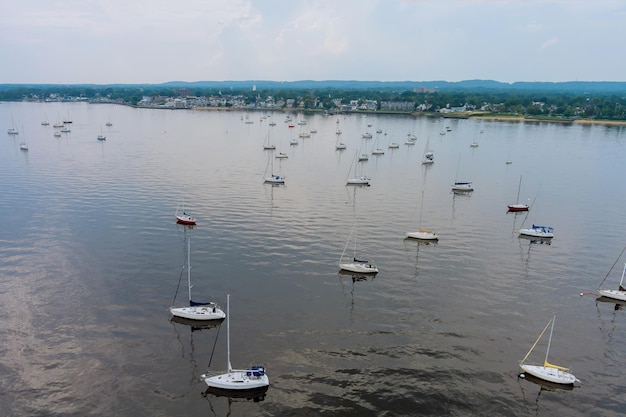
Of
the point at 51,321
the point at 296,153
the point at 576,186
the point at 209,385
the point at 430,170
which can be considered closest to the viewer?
the point at 209,385

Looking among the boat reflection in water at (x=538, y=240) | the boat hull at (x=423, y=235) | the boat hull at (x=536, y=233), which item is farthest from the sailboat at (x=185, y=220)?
the boat hull at (x=536, y=233)

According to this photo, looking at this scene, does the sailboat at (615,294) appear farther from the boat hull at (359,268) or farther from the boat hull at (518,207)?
the boat hull at (518,207)

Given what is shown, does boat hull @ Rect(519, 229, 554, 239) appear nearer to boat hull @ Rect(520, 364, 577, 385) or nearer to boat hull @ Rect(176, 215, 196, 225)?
boat hull @ Rect(520, 364, 577, 385)

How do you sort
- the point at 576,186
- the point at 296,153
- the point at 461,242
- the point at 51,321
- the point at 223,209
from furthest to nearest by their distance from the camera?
Answer: 1. the point at 296,153
2. the point at 576,186
3. the point at 223,209
4. the point at 461,242
5. the point at 51,321

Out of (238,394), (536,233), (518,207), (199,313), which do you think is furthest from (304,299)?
(518,207)

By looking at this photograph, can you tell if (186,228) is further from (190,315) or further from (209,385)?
(209,385)

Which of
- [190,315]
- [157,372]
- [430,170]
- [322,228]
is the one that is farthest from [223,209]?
[430,170]
